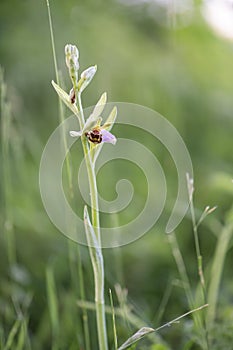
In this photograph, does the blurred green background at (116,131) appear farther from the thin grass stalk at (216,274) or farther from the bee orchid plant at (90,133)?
the bee orchid plant at (90,133)

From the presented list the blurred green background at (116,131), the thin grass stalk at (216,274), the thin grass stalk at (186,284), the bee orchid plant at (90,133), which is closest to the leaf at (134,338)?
the bee orchid plant at (90,133)

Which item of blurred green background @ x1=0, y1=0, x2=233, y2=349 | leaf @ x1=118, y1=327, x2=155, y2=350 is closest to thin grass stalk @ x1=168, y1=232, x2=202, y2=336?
blurred green background @ x1=0, y1=0, x2=233, y2=349

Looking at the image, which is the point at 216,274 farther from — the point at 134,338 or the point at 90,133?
the point at 90,133

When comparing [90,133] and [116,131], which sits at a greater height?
[116,131]

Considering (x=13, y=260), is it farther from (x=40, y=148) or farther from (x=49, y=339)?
(x=40, y=148)

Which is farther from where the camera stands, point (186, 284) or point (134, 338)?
point (186, 284)

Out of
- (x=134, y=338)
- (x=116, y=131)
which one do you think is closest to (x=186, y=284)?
(x=134, y=338)

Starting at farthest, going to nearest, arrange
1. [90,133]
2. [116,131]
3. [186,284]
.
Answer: [116,131]
[186,284]
[90,133]

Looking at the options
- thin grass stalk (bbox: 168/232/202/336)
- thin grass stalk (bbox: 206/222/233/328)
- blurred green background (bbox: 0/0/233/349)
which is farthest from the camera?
blurred green background (bbox: 0/0/233/349)

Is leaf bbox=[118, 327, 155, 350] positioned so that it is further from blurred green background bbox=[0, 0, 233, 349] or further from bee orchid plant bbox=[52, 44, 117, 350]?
blurred green background bbox=[0, 0, 233, 349]
